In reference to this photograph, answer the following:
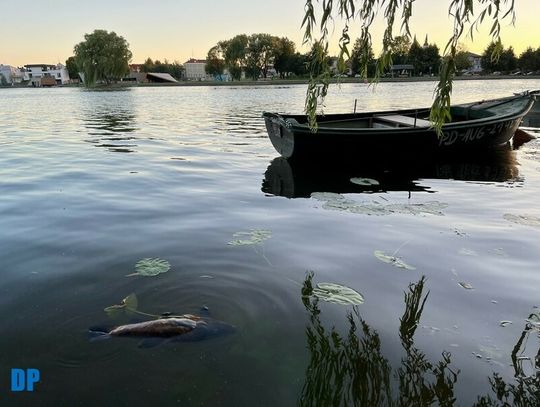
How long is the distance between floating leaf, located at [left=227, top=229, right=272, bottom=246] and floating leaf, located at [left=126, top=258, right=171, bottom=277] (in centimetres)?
114

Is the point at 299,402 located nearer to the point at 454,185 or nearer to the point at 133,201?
the point at 133,201

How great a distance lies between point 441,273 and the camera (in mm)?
5410

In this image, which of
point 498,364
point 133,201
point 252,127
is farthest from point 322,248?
point 252,127

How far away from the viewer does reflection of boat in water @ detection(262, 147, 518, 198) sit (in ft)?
33.4

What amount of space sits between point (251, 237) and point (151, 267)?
5.76ft

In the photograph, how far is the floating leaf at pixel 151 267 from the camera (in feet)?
17.3

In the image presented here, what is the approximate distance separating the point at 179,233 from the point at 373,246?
306cm

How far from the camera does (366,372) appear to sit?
351 centimetres

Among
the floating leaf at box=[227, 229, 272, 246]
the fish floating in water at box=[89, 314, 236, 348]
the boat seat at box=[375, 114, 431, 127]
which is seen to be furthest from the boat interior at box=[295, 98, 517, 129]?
the fish floating in water at box=[89, 314, 236, 348]

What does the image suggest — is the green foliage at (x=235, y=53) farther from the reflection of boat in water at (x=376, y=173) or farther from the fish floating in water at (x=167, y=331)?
the fish floating in water at (x=167, y=331)

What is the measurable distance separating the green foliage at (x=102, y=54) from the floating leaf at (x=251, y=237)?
298 ft

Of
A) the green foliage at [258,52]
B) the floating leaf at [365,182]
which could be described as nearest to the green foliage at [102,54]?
the green foliage at [258,52]

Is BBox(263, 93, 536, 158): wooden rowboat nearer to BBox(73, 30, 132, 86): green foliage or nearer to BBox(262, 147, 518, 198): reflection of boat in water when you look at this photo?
BBox(262, 147, 518, 198): reflection of boat in water

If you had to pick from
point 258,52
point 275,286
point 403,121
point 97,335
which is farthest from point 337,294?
point 258,52
